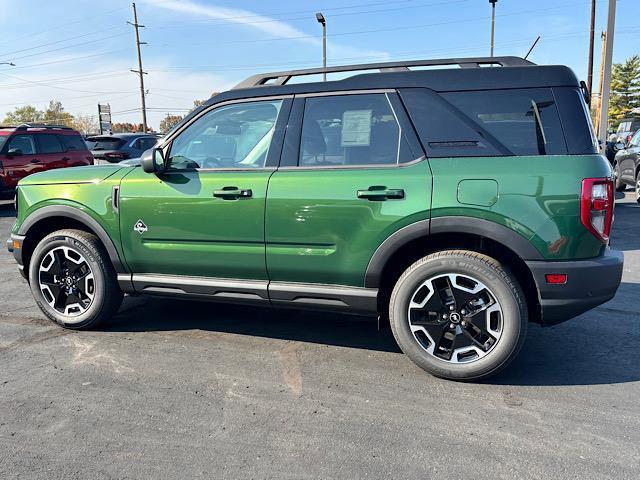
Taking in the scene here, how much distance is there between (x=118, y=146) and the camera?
13.8 metres

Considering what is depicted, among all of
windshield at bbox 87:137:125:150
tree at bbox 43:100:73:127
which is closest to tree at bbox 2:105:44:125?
tree at bbox 43:100:73:127

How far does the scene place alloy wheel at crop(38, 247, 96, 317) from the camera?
13.6ft

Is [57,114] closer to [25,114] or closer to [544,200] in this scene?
[25,114]

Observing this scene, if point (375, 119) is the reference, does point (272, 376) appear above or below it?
below

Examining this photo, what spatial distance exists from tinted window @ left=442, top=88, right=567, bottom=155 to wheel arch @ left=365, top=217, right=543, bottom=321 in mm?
525

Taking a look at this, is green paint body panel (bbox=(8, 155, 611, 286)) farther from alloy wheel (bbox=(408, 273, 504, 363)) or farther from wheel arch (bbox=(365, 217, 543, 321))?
alloy wheel (bbox=(408, 273, 504, 363))

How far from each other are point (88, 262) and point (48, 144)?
9.64 m

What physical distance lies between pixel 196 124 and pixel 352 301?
5.88ft

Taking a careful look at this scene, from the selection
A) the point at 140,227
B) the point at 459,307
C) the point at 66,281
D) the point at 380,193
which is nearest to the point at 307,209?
the point at 380,193

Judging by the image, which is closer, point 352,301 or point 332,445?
point 332,445

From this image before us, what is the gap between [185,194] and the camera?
3695mm

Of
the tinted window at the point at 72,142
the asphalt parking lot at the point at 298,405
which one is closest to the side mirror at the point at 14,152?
the tinted window at the point at 72,142

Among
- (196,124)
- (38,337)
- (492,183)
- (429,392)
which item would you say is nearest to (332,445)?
(429,392)

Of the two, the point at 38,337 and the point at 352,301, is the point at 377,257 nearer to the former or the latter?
the point at 352,301
